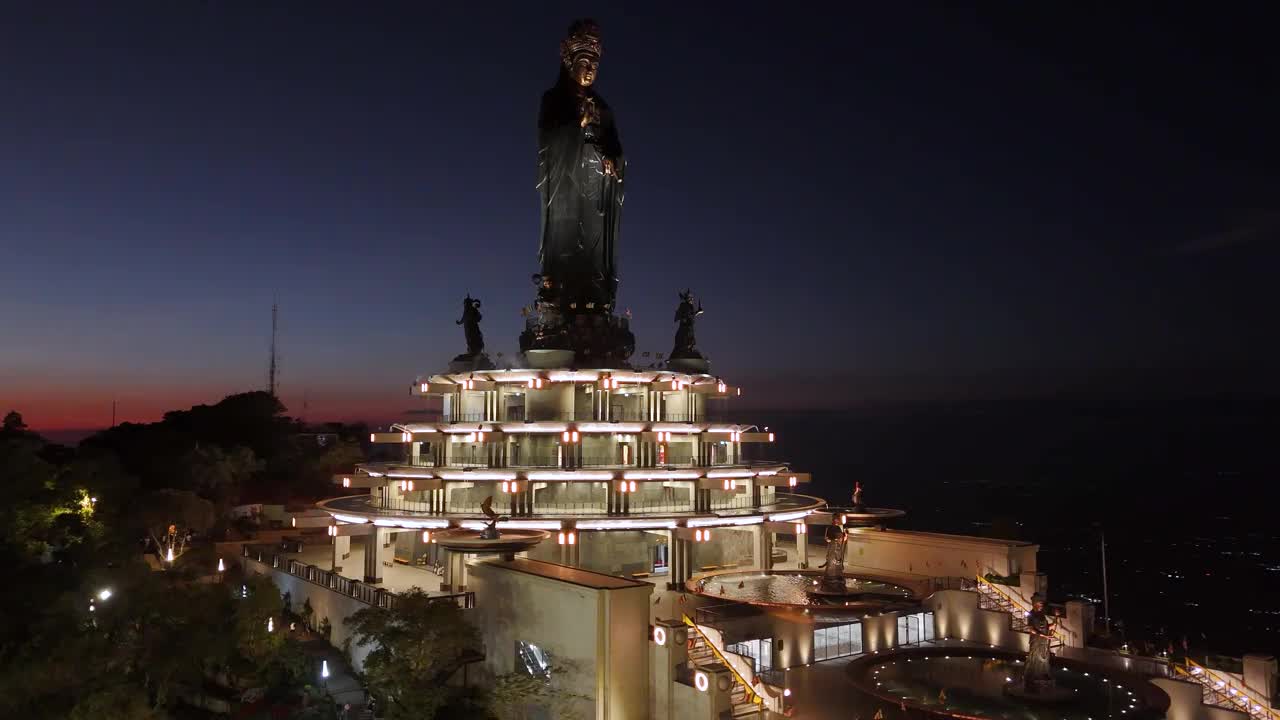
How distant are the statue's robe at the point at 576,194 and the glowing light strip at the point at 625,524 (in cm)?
1347

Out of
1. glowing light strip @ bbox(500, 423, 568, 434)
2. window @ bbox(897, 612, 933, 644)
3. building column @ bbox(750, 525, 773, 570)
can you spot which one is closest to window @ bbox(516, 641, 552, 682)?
glowing light strip @ bbox(500, 423, 568, 434)

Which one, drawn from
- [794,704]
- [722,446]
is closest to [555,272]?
[722,446]

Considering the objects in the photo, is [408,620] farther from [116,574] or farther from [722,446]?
[722,446]

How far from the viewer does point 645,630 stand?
77.3ft

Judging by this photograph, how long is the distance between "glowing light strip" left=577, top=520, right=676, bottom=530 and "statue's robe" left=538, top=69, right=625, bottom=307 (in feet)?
44.2

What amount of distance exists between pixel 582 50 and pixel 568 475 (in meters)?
22.4

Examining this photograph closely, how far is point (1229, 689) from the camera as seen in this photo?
1016 inches

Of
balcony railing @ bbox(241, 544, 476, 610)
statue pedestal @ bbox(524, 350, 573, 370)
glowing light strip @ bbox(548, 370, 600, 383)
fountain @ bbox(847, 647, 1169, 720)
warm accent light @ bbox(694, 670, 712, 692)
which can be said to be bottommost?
fountain @ bbox(847, 647, 1169, 720)

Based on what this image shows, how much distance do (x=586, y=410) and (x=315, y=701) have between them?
55.4ft

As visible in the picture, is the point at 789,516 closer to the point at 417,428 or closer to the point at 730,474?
the point at 730,474

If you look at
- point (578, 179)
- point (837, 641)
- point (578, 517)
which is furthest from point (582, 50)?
point (837, 641)

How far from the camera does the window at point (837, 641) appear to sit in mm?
27719

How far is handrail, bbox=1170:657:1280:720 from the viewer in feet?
80.9

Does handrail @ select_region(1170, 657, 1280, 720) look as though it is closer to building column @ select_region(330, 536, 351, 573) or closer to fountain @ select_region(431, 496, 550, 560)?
fountain @ select_region(431, 496, 550, 560)
